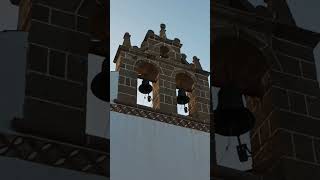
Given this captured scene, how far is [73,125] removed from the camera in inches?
128

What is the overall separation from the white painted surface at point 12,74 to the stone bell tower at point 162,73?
0.33 m

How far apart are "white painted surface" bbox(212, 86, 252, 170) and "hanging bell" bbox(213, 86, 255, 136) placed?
0.05 ft

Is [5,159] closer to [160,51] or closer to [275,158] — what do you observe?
[160,51]

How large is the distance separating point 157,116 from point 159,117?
3cm

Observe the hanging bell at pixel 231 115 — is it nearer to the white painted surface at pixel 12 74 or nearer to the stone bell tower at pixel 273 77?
the stone bell tower at pixel 273 77

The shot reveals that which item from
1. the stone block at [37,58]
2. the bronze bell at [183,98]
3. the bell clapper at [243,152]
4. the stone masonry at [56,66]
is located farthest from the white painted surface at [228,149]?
the stone block at [37,58]

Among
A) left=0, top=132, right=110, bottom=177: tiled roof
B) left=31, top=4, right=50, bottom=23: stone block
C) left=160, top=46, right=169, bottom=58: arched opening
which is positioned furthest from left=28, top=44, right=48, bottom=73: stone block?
left=160, top=46, right=169, bottom=58: arched opening

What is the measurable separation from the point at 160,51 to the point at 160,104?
198mm

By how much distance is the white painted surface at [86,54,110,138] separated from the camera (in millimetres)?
3256

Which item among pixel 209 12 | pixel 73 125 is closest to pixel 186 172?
pixel 73 125

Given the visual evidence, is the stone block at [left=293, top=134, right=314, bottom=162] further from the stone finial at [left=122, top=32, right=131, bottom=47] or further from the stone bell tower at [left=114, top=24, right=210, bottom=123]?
the stone finial at [left=122, top=32, right=131, bottom=47]

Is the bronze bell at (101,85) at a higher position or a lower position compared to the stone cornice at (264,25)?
lower

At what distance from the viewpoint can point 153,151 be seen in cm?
318

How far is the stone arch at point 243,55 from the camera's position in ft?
12.4
